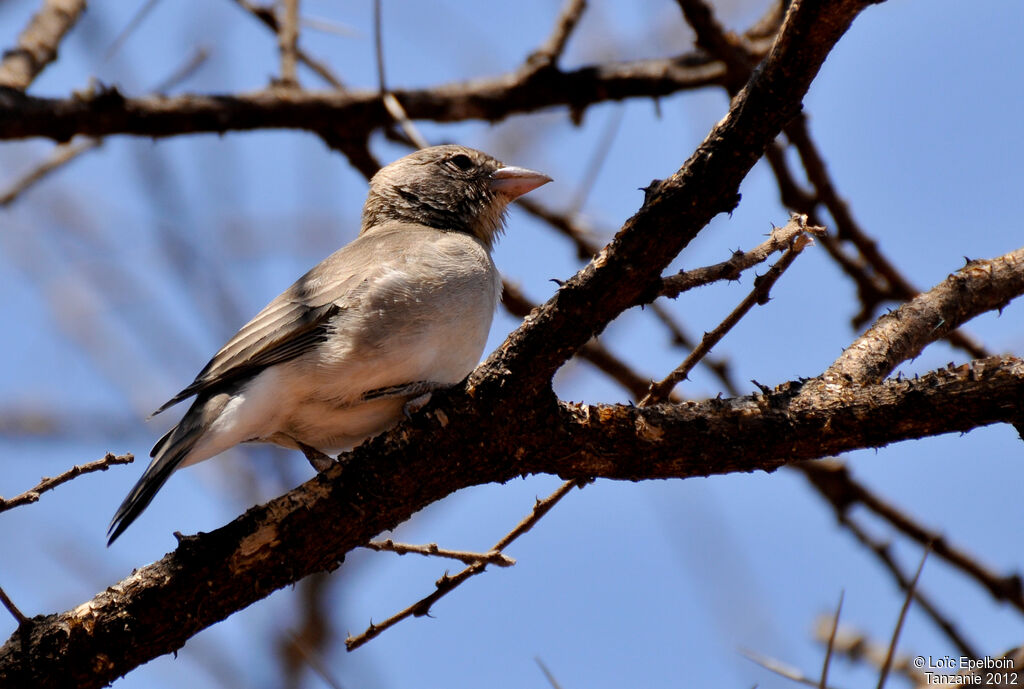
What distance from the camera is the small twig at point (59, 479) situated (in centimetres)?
258

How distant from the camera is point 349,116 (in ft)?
19.6

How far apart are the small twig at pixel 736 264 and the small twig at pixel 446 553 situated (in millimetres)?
1001

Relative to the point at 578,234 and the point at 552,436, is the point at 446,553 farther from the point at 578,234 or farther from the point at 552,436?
the point at 578,234

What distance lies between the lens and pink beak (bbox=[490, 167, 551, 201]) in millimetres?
5422

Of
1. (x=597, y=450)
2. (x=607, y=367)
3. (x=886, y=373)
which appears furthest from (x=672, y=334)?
(x=597, y=450)

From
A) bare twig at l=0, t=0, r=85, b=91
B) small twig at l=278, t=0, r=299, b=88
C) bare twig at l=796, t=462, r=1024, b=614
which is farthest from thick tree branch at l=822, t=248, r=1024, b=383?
bare twig at l=0, t=0, r=85, b=91

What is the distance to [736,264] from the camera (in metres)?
2.95

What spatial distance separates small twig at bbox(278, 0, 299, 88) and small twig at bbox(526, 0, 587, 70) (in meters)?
1.44

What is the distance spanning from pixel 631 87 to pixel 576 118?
38 centimetres

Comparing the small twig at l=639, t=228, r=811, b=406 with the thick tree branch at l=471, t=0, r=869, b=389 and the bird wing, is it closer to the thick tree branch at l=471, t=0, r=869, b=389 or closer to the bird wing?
the thick tree branch at l=471, t=0, r=869, b=389

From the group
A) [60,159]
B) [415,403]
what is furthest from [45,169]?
[415,403]

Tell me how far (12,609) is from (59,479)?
472 mm

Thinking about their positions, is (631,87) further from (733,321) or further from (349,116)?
(733,321)

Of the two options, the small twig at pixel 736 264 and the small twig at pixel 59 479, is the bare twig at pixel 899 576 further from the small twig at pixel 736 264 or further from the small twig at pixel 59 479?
the small twig at pixel 59 479
